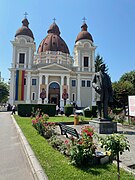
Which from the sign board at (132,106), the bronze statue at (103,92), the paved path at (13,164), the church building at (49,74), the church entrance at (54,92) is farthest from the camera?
the church entrance at (54,92)

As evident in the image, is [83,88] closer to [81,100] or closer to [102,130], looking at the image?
[81,100]

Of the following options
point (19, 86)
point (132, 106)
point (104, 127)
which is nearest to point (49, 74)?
point (19, 86)

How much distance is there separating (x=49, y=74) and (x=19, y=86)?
870 centimetres

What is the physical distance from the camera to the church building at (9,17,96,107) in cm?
4628

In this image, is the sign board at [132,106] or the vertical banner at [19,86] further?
the vertical banner at [19,86]

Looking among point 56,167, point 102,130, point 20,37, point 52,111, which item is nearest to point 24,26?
point 20,37

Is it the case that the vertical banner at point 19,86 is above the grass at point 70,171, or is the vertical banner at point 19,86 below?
above

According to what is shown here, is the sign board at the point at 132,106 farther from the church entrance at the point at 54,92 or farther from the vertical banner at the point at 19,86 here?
the vertical banner at the point at 19,86

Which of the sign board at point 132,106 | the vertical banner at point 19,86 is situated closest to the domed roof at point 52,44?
the vertical banner at point 19,86

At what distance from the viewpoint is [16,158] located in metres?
6.04

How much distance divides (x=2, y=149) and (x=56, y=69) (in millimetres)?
41586

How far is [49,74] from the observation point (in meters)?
47.5

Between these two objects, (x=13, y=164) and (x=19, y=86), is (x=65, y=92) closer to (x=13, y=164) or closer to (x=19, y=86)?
(x=19, y=86)

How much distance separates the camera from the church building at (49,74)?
4628 centimetres
